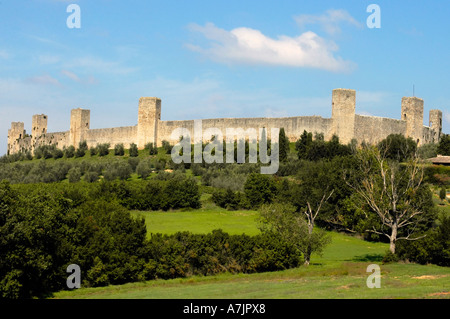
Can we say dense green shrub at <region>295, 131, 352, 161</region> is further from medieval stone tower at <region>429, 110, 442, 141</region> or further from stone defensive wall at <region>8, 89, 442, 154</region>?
medieval stone tower at <region>429, 110, 442, 141</region>

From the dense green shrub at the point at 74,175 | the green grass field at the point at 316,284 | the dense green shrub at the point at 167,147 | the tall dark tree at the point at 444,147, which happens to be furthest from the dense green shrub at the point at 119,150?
the green grass field at the point at 316,284

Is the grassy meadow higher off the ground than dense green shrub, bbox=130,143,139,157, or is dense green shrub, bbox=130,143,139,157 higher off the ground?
dense green shrub, bbox=130,143,139,157

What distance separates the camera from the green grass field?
15953 mm

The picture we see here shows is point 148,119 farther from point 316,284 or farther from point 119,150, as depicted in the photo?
point 316,284

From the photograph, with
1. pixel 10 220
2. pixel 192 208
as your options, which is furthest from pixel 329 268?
pixel 192 208

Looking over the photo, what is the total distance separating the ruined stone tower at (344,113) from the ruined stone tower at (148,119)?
15.3 meters

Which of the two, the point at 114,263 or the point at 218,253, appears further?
the point at 218,253

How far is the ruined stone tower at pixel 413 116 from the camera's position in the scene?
53.7 m

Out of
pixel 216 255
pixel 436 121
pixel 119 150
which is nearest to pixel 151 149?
pixel 119 150

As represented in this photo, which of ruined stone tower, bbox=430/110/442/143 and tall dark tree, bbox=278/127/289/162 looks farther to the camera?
ruined stone tower, bbox=430/110/442/143

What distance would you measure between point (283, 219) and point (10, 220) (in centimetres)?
1069

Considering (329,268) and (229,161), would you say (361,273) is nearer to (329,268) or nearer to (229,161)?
(329,268)

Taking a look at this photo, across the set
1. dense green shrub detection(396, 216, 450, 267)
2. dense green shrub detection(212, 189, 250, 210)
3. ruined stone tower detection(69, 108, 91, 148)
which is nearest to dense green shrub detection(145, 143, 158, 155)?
ruined stone tower detection(69, 108, 91, 148)
